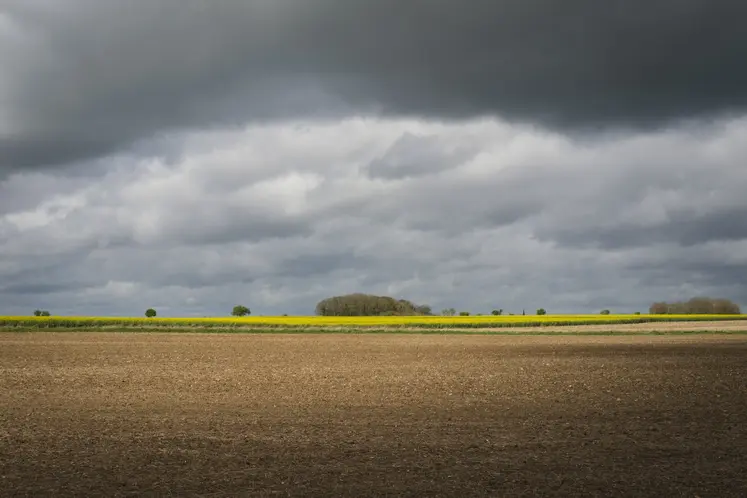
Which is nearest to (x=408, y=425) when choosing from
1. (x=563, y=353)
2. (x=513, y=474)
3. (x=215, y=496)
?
(x=513, y=474)

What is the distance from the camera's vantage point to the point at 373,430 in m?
16.9

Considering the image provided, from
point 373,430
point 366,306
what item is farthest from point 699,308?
point 373,430

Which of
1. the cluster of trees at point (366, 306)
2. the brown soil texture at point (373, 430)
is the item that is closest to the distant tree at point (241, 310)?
the cluster of trees at point (366, 306)

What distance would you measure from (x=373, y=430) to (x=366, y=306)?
486ft

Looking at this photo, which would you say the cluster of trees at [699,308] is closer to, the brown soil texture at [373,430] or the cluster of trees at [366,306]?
the cluster of trees at [366,306]

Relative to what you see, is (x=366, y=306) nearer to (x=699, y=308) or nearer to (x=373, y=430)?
(x=699, y=308)

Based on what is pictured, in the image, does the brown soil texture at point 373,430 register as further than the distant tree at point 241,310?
No

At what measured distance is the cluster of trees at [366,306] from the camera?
516 ft

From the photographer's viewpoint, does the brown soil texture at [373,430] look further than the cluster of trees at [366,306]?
No

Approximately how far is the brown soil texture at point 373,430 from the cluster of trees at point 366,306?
12455cm

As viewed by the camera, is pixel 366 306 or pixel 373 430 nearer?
pixel 373 430

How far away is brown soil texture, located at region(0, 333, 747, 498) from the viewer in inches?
487

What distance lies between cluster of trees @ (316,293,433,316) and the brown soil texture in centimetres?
12455

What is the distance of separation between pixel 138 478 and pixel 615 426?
1124 centimetres
